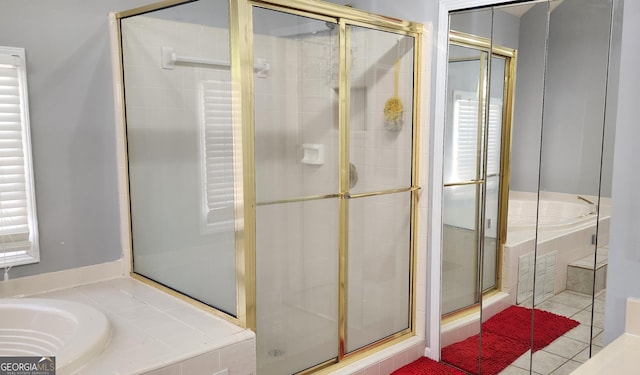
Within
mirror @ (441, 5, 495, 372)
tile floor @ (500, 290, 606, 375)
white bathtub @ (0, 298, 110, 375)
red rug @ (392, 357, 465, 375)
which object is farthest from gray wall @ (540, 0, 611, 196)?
white bathtub @ (0, 298, 110, 375)

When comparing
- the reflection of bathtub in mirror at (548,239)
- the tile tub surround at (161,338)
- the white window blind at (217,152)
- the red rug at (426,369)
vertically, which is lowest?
the red rug at (426,369)

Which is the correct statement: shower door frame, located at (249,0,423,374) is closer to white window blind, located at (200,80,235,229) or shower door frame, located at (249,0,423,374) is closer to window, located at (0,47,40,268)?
white window blind, located at (200,80,235,229)

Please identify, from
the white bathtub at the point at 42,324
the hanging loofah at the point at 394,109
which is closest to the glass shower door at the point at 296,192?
the hanging loofah at the point at 394,109

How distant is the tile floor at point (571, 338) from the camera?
2.28m

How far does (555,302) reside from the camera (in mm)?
2393

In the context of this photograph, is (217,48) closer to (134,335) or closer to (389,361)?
(134,335)

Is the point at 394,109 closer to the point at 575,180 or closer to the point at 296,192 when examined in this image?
the point at 296,192

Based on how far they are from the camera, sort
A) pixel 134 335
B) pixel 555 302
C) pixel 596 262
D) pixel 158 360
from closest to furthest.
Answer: pixel 158 360 → pixel 134 335 → pixel 596 262 → pixel 555 302

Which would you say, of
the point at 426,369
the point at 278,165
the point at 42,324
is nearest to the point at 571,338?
the point at 426,369

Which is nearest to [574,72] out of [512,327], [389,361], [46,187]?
[512,327]

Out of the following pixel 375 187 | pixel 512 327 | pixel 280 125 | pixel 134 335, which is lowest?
pixel 512 327

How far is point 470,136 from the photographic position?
271cm

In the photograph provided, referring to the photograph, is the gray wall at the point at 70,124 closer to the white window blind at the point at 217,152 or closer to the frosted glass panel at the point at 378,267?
the white window blind at the point at 217,152

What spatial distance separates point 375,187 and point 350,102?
0.47 meters
